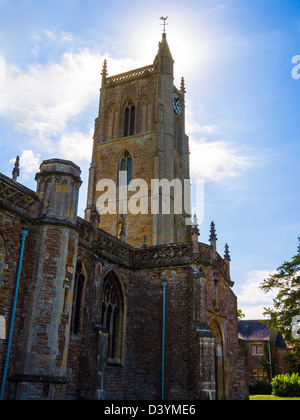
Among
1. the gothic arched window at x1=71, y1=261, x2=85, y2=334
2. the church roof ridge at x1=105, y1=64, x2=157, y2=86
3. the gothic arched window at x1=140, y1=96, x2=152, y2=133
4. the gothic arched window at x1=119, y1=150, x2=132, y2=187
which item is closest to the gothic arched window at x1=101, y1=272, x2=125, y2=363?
the gothic arched window at x1=71, y1=261, x2=85, y2=334

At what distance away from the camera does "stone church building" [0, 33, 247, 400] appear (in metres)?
12.6

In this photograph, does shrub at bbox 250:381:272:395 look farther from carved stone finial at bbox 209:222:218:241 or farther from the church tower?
carved stone finial at bbox 209:222:218:241

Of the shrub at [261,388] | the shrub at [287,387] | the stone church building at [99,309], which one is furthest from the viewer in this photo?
the shrub at [261,388]

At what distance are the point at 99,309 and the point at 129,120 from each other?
961 inches

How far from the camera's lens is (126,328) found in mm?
19344

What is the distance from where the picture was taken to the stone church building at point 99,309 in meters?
12.6

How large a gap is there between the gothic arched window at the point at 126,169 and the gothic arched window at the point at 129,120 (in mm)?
2481

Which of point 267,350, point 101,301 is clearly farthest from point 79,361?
point 267,350

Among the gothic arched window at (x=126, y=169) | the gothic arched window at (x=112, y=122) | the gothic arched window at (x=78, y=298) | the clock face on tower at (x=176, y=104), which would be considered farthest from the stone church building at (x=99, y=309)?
the clock face on tower at (x=176, y=104)

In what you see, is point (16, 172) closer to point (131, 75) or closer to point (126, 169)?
point (126, 169)

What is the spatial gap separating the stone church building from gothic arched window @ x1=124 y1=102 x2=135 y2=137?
58.4ft

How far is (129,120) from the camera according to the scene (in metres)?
38.4

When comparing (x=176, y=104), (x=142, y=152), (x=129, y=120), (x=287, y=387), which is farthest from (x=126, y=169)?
(x=287, y=387)

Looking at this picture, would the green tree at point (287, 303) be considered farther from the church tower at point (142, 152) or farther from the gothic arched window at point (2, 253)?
the gothic arched window at point (2, 253)
